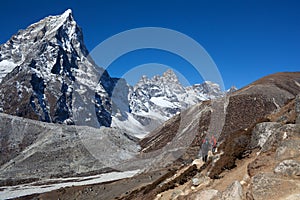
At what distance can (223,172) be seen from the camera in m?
16.6

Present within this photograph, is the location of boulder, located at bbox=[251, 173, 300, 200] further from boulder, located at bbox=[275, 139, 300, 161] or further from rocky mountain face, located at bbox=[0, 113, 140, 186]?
rocky mountain face, located at bbox=[0, 113, 140, 186]

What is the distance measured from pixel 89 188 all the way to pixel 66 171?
3263cm

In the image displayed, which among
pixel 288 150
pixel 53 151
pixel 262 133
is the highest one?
pixel 53 151

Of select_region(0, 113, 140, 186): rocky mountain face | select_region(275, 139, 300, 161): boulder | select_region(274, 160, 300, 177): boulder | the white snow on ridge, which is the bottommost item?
select_region(274, 160, 300, 177): boulder

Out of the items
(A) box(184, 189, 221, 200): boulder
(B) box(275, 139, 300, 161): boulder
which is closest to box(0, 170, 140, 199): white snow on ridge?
(A) box(184, 189, 221, 200): boulder

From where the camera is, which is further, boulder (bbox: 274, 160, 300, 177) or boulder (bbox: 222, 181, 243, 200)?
boulder (bbox: 222, 181, 243, 200)

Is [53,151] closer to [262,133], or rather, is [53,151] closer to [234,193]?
[262,133]

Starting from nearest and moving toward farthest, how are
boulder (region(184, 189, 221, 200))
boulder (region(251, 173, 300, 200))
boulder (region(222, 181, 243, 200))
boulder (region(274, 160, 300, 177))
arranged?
boulder (region(251, 173, 300, 200))
boulder (region(274, 160, 300, 177))
boulder (region(222, 181, 243, 200))
boulder (region(184, 189, 221, 200))

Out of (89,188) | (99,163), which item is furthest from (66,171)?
(89,188)

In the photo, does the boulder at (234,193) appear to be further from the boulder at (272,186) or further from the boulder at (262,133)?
the boulder at (262,133)

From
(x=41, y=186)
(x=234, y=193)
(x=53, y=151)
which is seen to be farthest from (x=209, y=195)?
(x=53, y=151)

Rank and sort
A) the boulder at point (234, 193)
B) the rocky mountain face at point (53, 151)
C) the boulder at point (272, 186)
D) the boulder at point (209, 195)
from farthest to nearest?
the rocky mountain face at point (53, 151)
the boulder at point (209, 195)
the boulder at point (234, 193)
the boulder at point (272, 186)

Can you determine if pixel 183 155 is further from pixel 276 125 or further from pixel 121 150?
pixel 276 125

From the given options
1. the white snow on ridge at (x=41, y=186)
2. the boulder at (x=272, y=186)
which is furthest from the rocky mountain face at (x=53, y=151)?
the boulder at (x=272, y=186)
